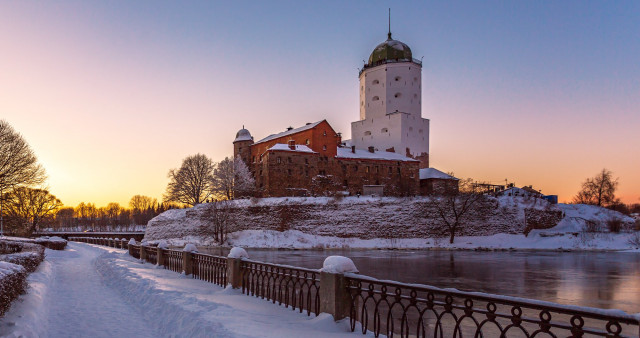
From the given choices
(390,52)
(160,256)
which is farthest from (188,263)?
(390,52)

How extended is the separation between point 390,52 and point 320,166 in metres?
25.8

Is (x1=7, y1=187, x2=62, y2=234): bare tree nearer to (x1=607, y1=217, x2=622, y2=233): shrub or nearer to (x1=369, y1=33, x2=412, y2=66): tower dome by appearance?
(x1=369, y1=33, x2=412, y2=66): tower dome

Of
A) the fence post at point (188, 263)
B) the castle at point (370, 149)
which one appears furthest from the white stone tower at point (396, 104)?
the fence post at point (188, 263)

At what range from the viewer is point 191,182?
69312 millimetres

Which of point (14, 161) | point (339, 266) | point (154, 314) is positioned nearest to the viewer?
point (339, 266)

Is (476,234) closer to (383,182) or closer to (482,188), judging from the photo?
(482,188)

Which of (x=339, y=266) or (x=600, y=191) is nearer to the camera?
(x=339, y=266)

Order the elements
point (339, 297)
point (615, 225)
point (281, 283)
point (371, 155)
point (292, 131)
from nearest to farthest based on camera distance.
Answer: point (339, 297), point (281, 283), point (615, 225), point (371, 155), point (292, 131)

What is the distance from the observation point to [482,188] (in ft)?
184

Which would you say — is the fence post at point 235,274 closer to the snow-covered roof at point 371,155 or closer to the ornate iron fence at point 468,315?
the ornate iron fence at point 468,315

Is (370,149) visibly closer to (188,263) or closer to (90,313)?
(188,263)

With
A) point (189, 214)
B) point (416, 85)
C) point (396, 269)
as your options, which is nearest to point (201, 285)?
point (396, 269)

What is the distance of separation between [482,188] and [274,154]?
1128 inches

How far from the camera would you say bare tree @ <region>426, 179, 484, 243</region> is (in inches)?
1951
